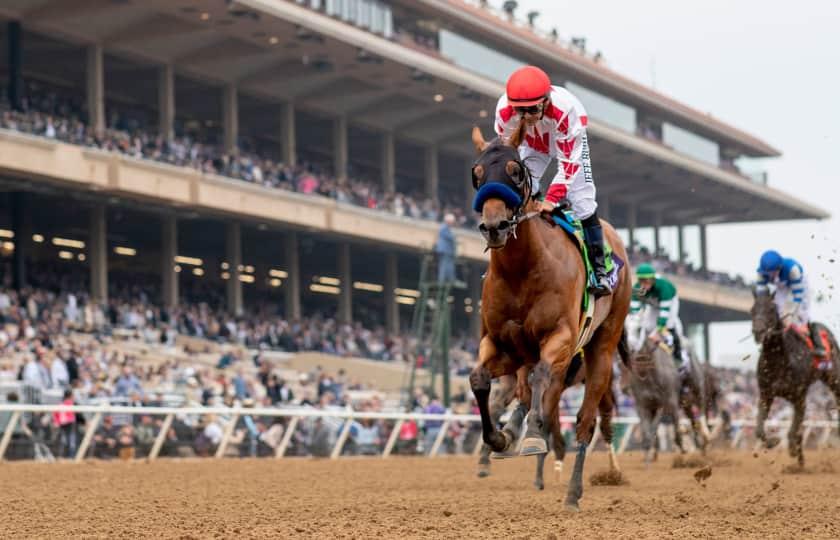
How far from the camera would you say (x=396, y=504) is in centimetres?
807

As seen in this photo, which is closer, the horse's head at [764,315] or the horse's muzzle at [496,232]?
the horse's muzzle at [496,232]

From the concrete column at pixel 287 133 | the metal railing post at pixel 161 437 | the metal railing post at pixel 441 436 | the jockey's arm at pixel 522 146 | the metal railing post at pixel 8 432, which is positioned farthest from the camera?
the concrete column at pixel 287 133

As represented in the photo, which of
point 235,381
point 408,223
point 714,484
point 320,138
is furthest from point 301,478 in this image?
point 320,138

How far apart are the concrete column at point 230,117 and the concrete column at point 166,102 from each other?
1.39 m

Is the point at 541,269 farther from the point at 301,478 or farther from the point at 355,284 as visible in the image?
the point at 355,284

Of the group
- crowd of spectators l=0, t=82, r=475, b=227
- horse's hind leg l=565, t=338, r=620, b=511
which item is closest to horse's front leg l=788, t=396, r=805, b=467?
horse's hind leg l=565, t=338, r=620, b=511

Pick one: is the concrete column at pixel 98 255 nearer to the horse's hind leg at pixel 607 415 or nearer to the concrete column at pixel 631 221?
the horse's hind leg at pixel 607 415

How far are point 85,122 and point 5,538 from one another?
23.5m

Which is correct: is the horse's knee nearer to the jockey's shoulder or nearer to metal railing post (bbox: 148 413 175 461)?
the jockey's shoulder

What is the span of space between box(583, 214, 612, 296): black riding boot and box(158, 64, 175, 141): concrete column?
22.7 m

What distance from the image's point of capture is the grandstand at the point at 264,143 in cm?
2688

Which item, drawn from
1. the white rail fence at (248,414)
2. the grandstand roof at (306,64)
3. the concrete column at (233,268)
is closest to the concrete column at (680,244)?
the grandstand roof at (306,64)

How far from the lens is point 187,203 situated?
2741 cm

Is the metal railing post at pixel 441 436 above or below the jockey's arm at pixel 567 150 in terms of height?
below
